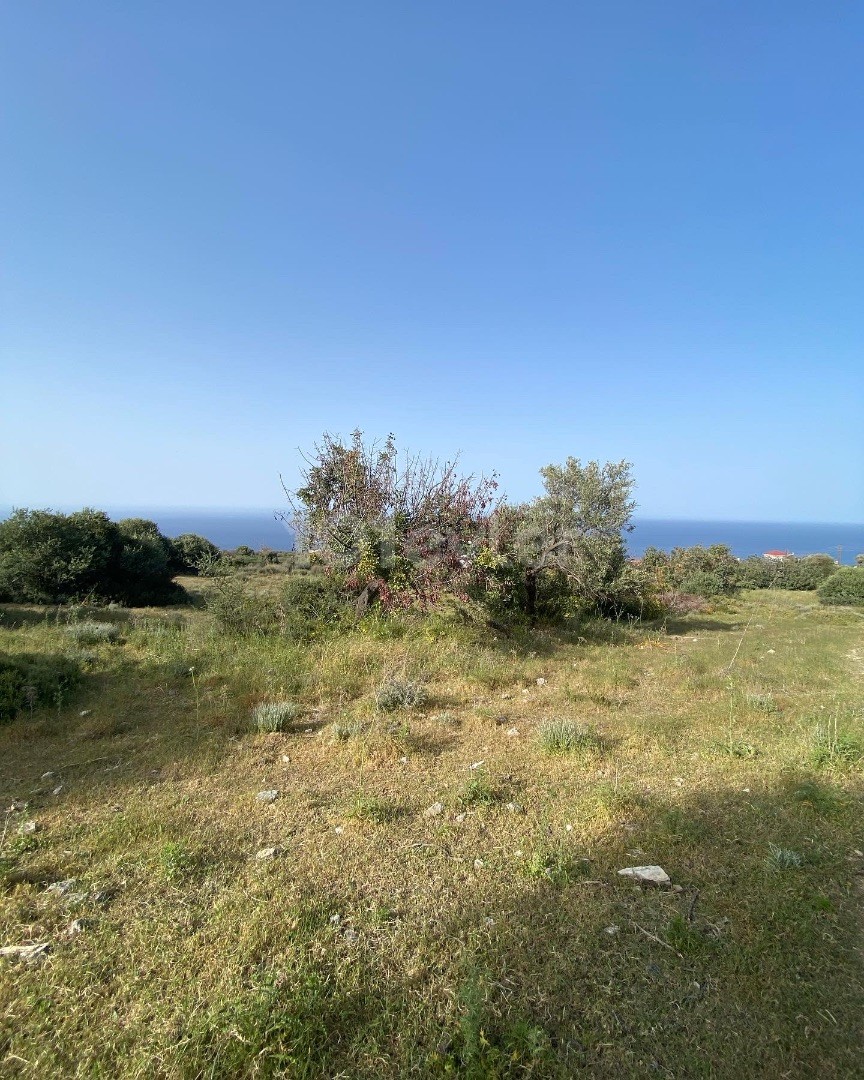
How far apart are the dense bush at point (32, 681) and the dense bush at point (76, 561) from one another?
10.8 metres

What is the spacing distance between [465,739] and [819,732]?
3.65 meters

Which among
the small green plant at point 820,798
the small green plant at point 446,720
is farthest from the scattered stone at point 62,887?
the small green plant at point 820,798

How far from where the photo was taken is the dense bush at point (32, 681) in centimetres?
602

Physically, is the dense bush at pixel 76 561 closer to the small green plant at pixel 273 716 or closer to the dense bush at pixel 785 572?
the small green plant at pixel 273 716

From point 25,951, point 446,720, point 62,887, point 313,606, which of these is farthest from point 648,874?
point 313,606

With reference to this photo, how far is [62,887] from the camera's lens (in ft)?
9.54

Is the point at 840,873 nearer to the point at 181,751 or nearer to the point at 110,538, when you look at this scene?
the point at 181,751

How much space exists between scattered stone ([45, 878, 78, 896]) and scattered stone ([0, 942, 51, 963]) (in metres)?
0.38

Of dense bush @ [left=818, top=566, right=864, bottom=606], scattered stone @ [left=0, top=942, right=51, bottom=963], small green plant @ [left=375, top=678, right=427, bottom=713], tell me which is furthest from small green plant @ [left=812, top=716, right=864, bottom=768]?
dense bush @ [left=818, top=566, right=864, bottom=606]

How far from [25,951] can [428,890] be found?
2.14 m

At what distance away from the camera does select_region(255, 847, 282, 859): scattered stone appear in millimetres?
3248

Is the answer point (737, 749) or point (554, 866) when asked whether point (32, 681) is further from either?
point (737, 749)

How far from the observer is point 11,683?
6234 mm

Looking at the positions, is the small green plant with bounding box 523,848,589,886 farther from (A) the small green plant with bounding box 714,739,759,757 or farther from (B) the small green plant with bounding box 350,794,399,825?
(A) the small green plant with bounding box 714,739,759,757
